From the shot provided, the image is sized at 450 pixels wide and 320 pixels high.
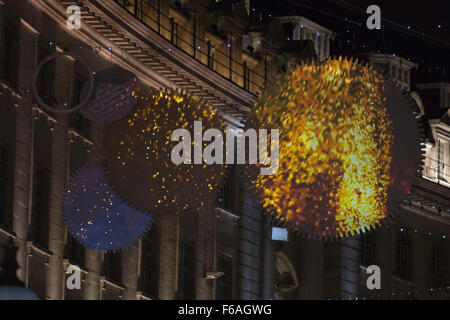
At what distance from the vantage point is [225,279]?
48500 mm

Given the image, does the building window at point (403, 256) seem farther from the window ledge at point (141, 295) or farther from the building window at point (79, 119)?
the building window at point (79, 119)

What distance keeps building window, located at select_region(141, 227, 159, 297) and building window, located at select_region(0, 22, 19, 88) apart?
8590 mm

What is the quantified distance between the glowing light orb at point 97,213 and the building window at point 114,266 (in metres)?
6.95

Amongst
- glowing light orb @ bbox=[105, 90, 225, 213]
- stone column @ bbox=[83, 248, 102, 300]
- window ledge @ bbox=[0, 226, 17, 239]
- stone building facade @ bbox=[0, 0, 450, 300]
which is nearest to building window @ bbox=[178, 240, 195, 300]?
stone building facade @ bbox=[0, 0, 450, 300]

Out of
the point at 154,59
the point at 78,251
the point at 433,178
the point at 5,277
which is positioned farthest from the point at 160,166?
the point at 433,178

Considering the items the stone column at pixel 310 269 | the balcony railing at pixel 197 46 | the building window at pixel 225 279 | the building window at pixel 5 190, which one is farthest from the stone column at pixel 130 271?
the stone column at pixel 310 269

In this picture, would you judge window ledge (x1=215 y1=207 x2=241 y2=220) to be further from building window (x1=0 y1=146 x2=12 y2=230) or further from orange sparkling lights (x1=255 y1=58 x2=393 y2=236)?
orange sparkling lights (x1=255 y1=58 x2=393 y2=236)

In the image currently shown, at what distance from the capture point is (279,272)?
54.0 m

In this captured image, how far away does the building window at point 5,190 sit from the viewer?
3425 cm

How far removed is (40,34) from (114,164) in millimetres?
7949

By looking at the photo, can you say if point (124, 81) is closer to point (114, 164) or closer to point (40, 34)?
point (114, 164)

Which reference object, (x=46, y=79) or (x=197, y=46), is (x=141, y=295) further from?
(x=197, y=46)

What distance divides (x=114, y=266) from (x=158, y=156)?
41.1ft

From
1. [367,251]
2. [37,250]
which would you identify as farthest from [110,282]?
[367,251]
